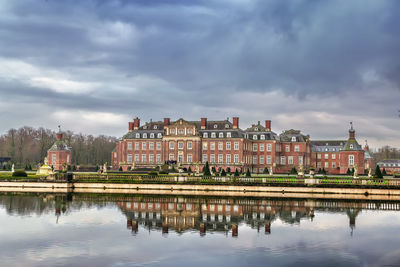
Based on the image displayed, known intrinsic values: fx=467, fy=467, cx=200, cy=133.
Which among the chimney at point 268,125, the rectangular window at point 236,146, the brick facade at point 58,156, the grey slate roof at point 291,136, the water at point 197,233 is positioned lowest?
the water at point 197,233

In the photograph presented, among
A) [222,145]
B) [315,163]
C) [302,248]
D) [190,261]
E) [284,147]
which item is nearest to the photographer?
[190,261]

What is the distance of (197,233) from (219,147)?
184 ft

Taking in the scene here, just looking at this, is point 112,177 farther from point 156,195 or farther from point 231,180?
point 231,180

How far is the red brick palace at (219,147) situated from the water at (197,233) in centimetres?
4237

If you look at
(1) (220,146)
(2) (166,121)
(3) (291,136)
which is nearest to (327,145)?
(3) (291,136)

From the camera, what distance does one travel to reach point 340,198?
38906 mm

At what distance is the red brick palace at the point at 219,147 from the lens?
7781cm

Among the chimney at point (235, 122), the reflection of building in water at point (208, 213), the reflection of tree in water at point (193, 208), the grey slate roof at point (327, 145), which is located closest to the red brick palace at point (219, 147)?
the chimney at point (235, 122)

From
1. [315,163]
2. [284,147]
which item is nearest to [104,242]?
[284,147]

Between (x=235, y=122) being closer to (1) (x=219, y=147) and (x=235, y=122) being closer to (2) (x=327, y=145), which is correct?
(1) (x=219, y=147)

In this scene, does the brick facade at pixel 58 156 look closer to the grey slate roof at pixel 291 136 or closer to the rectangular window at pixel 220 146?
the rectangular window at pixel 220 146

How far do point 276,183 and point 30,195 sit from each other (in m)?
21.4

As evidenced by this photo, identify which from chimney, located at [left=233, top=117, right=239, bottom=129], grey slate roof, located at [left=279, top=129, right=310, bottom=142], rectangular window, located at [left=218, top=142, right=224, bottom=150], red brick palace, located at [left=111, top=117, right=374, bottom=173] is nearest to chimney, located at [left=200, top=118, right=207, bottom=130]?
red brick palace, located at [left=111, top=117, right=374, bottom=173]

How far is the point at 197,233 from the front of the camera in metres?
22.3
